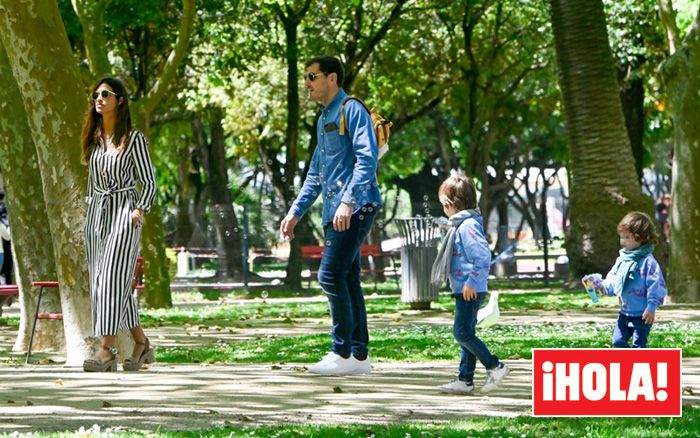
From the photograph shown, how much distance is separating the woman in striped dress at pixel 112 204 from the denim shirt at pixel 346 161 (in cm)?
121

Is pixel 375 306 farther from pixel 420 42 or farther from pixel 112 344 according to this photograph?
pixel 420 42

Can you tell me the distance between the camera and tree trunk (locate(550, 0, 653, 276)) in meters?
22.9

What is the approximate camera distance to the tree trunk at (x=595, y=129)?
22.9m

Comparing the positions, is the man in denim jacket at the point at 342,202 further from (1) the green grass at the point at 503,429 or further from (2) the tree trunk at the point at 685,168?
(2) the tree trunk at the point at 685,168

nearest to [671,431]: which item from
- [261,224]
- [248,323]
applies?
[248,323]

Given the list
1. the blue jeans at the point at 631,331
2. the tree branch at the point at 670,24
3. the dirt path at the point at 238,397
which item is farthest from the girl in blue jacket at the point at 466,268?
the tree branch at the point at 670,24

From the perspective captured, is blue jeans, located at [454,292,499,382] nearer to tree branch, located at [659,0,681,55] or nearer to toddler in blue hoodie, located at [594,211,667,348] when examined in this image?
toddler in blue hoodie, located at [594,211,667,348]

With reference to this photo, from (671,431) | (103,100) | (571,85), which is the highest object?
(571,85)

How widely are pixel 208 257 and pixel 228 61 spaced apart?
5.65 meters

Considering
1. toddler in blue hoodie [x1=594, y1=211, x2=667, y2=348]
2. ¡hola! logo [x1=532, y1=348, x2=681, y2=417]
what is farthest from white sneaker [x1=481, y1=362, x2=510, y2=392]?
¡hola! logo [x1=532, y1=348, x2=681, y2=417]

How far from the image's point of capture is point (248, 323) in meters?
18.9

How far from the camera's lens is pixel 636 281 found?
10.3 metres

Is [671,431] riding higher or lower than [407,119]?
lower

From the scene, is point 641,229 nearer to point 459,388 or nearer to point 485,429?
point 459,388
